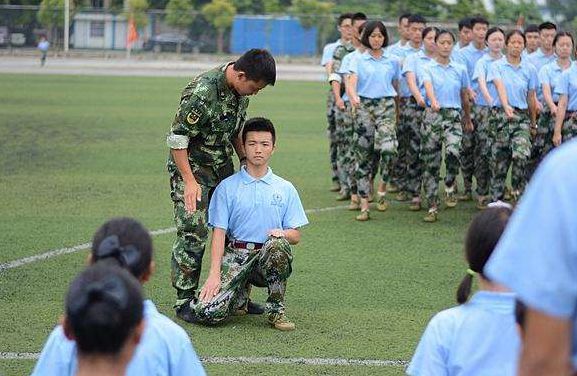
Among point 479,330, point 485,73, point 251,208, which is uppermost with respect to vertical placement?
point 479,330

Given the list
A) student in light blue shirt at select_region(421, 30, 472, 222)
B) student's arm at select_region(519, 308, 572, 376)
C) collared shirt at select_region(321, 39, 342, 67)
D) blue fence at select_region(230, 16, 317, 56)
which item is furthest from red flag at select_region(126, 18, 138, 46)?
student's arm at select_region(519, 308, 572, 376)

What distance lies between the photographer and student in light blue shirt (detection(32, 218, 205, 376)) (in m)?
3.69

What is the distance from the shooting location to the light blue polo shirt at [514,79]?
12562 mm

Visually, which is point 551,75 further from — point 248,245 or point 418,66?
point 248,245

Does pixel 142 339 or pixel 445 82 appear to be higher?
pixel 142 339

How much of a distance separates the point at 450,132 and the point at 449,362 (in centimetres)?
890

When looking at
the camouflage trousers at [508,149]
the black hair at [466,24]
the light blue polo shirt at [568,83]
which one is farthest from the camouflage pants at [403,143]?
the light blue polo shirt at [568,83]

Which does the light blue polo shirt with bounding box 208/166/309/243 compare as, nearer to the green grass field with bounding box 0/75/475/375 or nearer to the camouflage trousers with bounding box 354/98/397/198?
the green grass field with bounding box 0/75/475/375

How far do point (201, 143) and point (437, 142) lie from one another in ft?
17.5

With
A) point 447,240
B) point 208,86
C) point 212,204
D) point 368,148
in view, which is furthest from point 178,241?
point 368,148

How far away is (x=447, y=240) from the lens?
447 inches

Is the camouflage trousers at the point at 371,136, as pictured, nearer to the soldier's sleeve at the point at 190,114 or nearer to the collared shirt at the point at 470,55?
the collared shirt at the point at 470,55

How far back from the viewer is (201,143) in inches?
307

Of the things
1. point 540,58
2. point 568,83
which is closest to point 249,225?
point 568,83
